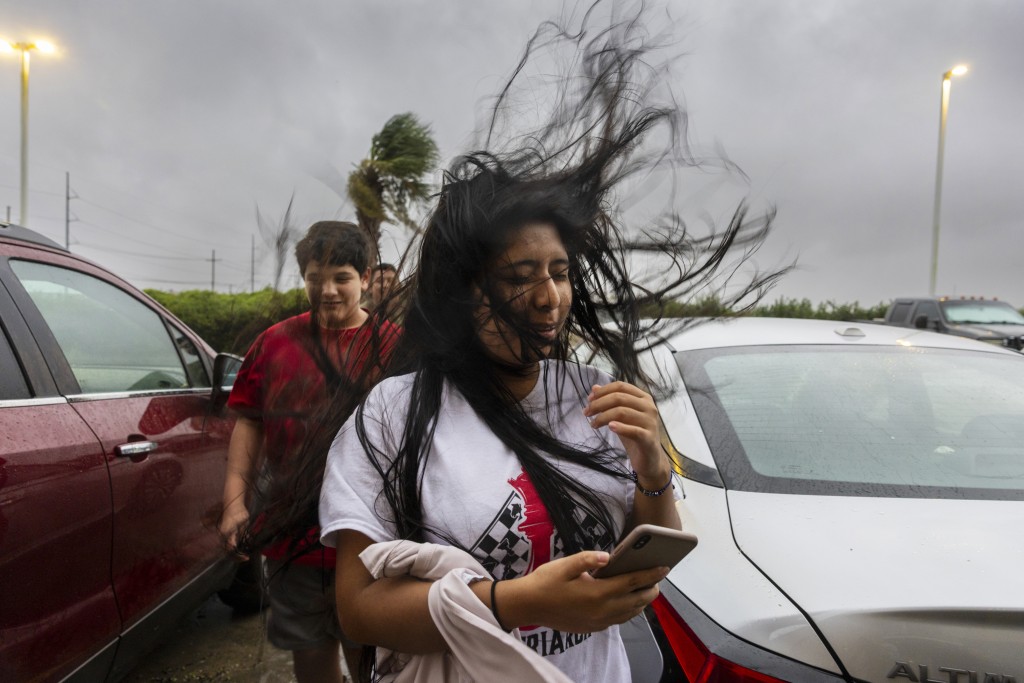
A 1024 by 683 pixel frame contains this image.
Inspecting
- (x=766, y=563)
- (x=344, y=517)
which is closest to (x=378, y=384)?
(x=344, y=517)

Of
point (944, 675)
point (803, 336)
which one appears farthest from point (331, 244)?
point (803, 336)

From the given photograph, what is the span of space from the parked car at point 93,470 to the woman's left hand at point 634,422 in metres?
1.25

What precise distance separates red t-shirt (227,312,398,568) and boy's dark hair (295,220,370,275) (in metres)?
0.16

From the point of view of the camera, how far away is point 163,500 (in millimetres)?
2689

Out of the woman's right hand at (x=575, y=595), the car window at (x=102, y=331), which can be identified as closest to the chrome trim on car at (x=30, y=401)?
the car window at (x=102, y=331)

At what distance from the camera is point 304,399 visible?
1.76 meters

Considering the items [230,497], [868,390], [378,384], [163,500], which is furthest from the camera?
[163,500]

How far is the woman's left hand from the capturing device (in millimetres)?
1281

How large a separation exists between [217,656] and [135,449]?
150cm

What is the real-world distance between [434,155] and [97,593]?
1.70m

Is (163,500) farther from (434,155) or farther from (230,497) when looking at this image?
(434,155)

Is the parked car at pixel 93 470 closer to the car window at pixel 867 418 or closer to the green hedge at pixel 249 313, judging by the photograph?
the green hedge at pixel 249 313

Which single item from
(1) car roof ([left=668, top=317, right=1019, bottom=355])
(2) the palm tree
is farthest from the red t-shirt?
(1) car roof ([left=668, top=317, right=1019, bottom=355])

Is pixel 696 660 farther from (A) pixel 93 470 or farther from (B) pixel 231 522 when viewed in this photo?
(A) pixel 93 470
